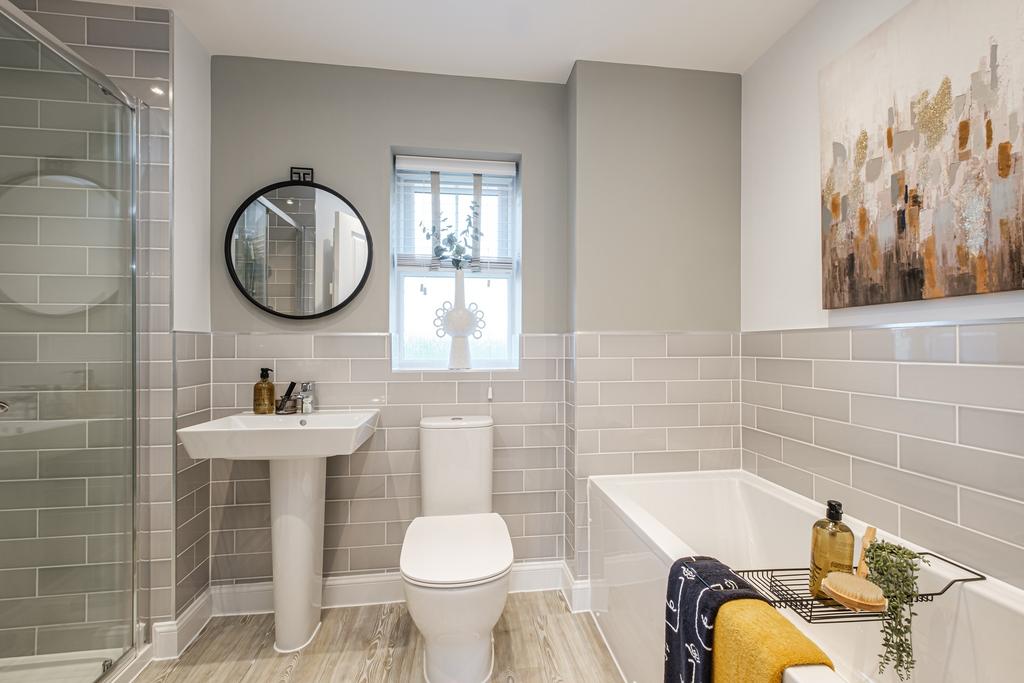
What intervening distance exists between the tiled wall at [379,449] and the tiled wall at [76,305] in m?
0.32

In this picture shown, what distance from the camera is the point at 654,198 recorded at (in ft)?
7.19

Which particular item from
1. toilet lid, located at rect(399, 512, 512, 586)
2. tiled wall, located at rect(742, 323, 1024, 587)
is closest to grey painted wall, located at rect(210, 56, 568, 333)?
toilet lid, located at rect(399, 512, 512, 586)

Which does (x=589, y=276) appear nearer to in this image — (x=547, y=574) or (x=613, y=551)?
(x=613, y=551)

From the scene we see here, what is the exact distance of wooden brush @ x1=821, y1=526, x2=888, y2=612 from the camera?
3.50 ft

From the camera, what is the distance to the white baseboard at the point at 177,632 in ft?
6.00

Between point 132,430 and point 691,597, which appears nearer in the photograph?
point 691,597

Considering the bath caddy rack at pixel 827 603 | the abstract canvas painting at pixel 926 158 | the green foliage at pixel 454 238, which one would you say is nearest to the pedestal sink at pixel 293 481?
the green foliage at pixel 454 238

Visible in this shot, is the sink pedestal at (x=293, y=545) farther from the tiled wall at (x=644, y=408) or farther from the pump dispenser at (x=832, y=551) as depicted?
the pump dispenser at (x=832, y=551)

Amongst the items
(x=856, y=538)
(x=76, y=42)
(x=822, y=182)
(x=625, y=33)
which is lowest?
(x=856, y=538)

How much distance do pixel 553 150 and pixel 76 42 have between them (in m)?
1.98

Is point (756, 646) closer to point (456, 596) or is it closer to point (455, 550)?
point (456, 596)

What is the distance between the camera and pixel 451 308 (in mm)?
2367

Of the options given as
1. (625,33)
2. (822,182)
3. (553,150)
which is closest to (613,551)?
(822,182)

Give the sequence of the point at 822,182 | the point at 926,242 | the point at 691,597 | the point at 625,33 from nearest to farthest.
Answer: the point at 691,597 → the point at 926,242 → the point at 822,182 → the point at 625,33
